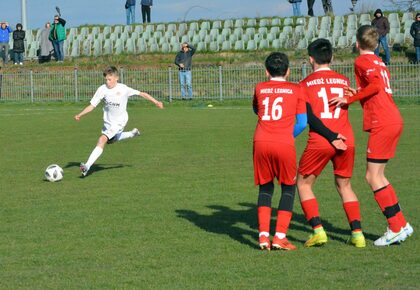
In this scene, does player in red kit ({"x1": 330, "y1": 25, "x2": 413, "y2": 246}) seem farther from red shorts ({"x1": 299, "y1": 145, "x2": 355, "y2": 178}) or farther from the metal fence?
the metal fence

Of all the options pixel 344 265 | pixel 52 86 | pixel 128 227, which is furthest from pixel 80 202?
pixel 52 86

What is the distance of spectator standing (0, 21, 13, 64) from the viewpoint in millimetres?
43000

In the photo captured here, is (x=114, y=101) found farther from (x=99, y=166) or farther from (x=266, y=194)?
(x=266, y=194)

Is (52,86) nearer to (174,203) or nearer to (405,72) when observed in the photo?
(405,72)

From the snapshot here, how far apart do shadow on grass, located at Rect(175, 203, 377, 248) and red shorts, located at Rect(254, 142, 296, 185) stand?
0.71 m

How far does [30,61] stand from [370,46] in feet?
126

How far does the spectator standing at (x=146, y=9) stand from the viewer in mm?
45472

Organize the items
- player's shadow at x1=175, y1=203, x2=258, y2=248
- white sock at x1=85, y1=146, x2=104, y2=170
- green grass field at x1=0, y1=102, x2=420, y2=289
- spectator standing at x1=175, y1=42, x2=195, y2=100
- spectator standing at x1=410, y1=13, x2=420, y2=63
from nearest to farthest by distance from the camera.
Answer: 1. green grass field at x1=0, y1=102, x2=420, y2=289
2. player's shadow at x1=175, y1=203, x2=258, y2=248
3. white sock at x1=85, y1=146, x2=104, y2=170
4. spectator standing at x1=410, y1=13, x2=420, y2=63
5. spectator standing at x1=175, y1=42, x2=195, y2=100

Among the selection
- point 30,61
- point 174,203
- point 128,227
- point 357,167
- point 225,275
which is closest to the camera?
point 225,275

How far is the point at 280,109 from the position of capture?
8.19 meters

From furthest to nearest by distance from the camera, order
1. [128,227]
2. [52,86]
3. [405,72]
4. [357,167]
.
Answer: [52,86], [405,72], [357,167], [128,227]

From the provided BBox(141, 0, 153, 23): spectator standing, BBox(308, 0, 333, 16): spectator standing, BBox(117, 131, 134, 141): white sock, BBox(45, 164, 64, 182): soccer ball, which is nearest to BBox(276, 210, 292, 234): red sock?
BBox(45, 164, 64, 182): soccer ball

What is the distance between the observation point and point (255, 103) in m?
8.39

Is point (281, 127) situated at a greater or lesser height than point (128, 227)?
greater
